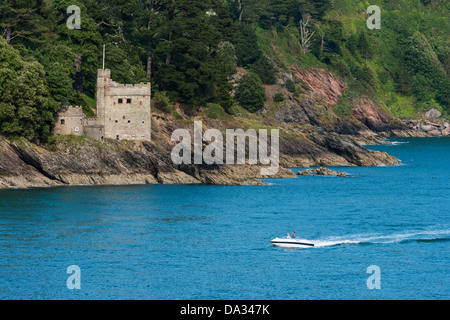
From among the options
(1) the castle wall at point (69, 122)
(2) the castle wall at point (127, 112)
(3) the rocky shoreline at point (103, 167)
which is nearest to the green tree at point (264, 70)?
(3) the rocky shoreline at point (103, 167)

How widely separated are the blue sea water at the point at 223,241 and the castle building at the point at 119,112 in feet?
29.2

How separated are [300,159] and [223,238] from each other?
6057 cm

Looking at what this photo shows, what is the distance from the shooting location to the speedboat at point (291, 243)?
245 ft

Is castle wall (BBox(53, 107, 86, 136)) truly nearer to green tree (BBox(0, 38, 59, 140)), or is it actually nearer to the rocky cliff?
the rocky cliff

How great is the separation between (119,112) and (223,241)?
40.4m

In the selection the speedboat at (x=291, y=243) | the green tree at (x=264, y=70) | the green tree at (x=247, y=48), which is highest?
the green tree at (x=247, y=48)

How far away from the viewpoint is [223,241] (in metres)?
77.3

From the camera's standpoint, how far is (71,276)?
6375 cm

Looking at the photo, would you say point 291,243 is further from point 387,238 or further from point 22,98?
point 22,98

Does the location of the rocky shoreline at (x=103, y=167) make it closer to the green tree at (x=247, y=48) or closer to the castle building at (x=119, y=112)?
the castle building at (x=119, y=112)

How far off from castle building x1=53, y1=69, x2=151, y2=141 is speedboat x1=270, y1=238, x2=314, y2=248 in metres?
42.0

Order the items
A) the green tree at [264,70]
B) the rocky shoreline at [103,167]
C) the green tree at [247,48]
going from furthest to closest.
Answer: the green tree at [264,70]
the green tree at [247,48]
the rocky shoreline at [103,167]
